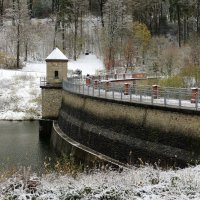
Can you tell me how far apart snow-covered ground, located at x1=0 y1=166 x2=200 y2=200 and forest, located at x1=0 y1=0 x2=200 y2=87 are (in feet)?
118

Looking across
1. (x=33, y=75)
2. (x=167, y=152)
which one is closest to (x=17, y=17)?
(x=33, y=75)

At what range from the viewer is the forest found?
190 ft

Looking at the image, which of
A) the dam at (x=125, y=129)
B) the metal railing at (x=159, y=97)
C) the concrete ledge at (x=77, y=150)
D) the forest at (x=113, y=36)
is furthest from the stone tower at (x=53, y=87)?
the forest at (x=113, y=36)

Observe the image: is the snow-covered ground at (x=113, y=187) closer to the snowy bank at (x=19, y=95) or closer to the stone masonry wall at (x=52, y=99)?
the stone masonry wall at (x=52, y=99)

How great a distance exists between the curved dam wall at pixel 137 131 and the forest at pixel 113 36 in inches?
987

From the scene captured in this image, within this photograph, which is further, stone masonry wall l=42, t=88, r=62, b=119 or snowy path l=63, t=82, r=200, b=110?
stone masonry wall l=42, t=88, r=62, b=119

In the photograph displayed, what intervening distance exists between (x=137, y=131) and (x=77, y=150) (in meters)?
5.99

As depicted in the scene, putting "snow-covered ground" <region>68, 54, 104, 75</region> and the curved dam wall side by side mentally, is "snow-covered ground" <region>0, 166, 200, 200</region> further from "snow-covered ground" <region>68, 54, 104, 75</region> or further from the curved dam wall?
"snow-covered ground" <region>68, 54, 104, 75</region>

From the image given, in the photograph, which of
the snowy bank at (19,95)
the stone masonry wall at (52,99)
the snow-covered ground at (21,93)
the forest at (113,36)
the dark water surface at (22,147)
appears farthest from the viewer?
the forest at (113,36)

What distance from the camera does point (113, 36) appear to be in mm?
61250

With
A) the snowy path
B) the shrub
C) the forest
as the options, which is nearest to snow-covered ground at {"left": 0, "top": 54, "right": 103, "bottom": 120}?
the shrub

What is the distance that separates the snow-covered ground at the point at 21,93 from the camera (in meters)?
45.0

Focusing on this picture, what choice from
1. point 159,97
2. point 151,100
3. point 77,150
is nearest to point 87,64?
point 77,150

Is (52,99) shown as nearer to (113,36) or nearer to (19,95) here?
(19,95)
